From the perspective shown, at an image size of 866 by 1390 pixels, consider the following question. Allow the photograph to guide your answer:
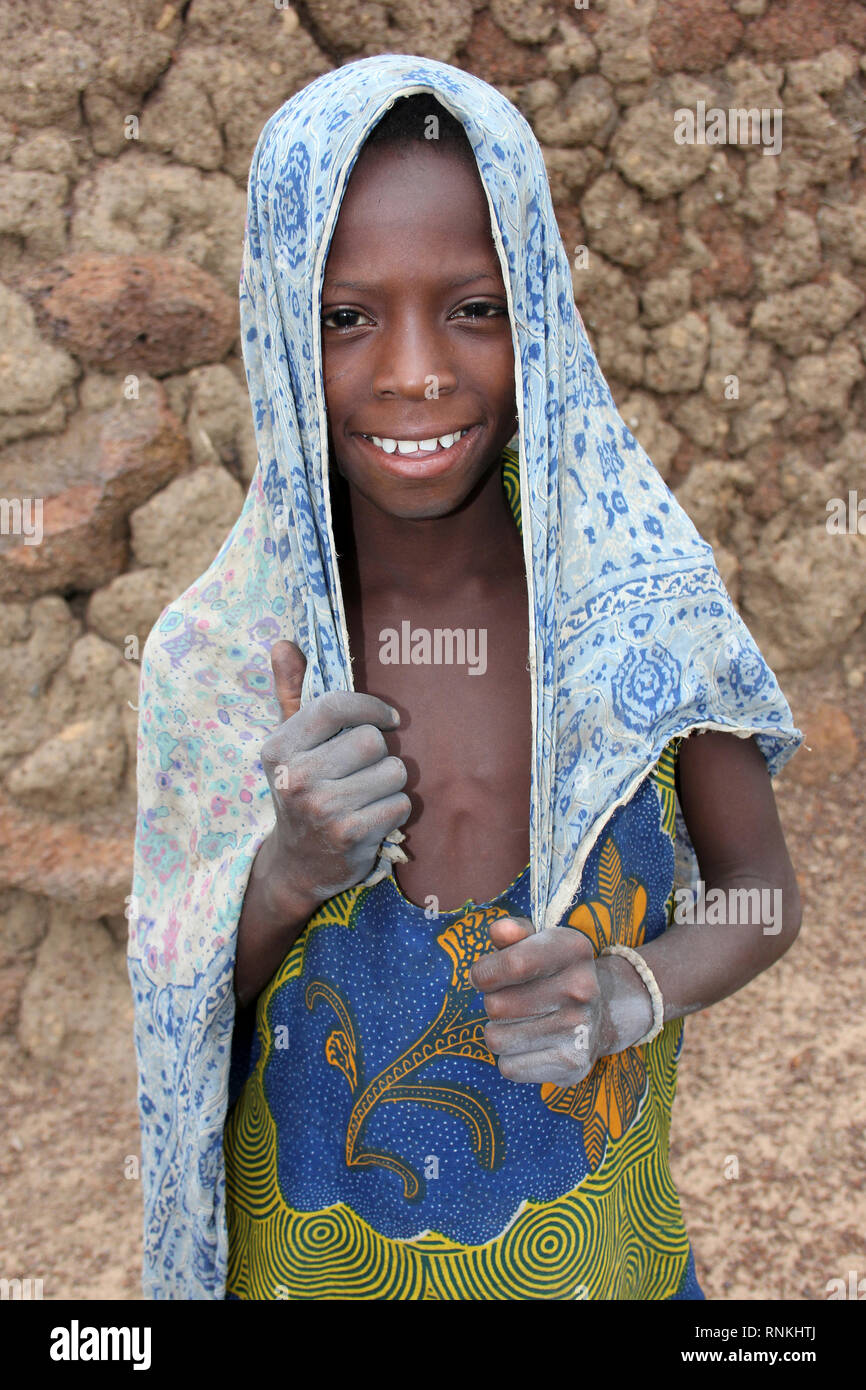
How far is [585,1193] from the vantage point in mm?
1293

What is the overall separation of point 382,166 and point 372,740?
0.52m

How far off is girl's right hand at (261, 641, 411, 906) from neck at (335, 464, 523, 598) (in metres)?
0.24

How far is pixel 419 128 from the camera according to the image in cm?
109

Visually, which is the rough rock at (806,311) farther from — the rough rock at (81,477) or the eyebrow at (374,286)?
the eyebrow at (374,286)

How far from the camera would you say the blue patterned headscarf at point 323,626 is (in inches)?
43.7

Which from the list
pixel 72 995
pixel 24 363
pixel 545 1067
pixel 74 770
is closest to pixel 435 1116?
pixel 545 1067

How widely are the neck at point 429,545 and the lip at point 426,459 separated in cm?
16

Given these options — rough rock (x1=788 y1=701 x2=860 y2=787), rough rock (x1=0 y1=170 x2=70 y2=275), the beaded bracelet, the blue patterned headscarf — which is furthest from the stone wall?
the beaded bracelet

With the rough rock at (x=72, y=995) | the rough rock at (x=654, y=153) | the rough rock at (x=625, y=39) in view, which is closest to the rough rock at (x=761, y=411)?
the rough rock at (x=654, y=153)

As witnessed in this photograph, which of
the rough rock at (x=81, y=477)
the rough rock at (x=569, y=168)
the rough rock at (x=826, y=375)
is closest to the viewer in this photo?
the rough rock at (x=81, y=477)

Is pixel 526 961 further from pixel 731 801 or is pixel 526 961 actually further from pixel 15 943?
pixel 15 943

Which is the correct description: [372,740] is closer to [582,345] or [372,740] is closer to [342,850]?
[342,850]

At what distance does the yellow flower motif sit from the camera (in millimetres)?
1266
